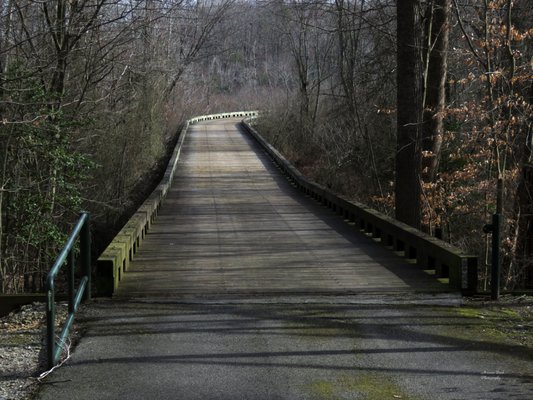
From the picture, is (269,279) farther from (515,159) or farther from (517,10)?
(517,10)

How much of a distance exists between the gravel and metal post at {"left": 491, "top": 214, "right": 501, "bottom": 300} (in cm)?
416

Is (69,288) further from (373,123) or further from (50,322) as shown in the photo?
(373,123)

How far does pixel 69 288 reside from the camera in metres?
6.62

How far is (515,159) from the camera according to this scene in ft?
56.0

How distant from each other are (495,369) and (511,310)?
6.31ft

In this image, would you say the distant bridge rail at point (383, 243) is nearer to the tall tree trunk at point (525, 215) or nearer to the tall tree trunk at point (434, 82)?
the tall tree trunk at point (434, 82)

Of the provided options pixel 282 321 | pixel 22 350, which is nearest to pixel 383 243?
pixel 282 321

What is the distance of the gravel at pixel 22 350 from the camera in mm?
5297

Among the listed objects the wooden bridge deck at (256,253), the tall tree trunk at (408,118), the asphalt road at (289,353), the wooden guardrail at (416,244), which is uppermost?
the tall tree trunk at (408,118)

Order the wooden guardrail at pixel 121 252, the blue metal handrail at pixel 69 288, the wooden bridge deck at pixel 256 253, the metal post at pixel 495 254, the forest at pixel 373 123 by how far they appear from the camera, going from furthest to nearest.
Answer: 1. the forest at pixel 373 123
2. the wooden bridge deck at pixel 256 253
3. the wooden guardrail at pixel 121 252
4. the metal post at pixel 495 254
5. the blue metal handrail at pixel 69 288

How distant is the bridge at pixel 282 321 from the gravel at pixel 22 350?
0.18 metres

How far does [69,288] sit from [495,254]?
4068 mm

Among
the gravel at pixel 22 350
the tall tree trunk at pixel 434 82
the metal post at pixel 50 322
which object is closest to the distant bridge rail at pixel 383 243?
Answer: the gravel at pixel 22 350

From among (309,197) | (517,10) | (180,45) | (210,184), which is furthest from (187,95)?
(517,10)
